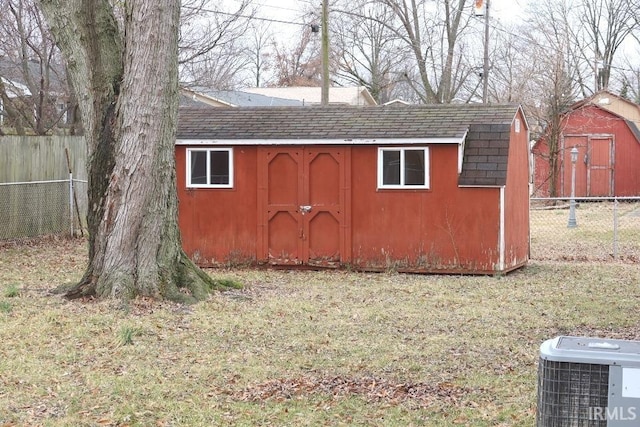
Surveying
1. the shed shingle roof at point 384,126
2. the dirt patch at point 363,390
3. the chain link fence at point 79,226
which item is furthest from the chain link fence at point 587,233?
the dirt patch at point 363,390

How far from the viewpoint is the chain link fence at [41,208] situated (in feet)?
64.2

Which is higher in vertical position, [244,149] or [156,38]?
[156,38]

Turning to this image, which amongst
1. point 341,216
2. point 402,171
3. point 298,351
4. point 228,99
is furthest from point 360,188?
point 228,99

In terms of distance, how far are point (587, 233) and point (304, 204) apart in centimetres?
922

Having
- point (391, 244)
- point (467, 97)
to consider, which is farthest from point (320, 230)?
point (467, 97)

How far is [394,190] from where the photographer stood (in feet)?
53.8

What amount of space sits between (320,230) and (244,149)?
2046mm

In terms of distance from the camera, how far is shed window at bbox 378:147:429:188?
53.3 ft

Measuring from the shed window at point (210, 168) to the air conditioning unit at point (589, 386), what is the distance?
512 inches

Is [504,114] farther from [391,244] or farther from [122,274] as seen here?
[122,274]

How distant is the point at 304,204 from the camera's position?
55.1 ft

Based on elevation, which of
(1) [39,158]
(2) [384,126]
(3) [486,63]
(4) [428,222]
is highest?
(3) [486,63]

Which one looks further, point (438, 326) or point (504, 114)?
point (504, 114)

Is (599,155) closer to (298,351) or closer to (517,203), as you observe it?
(517,203)
